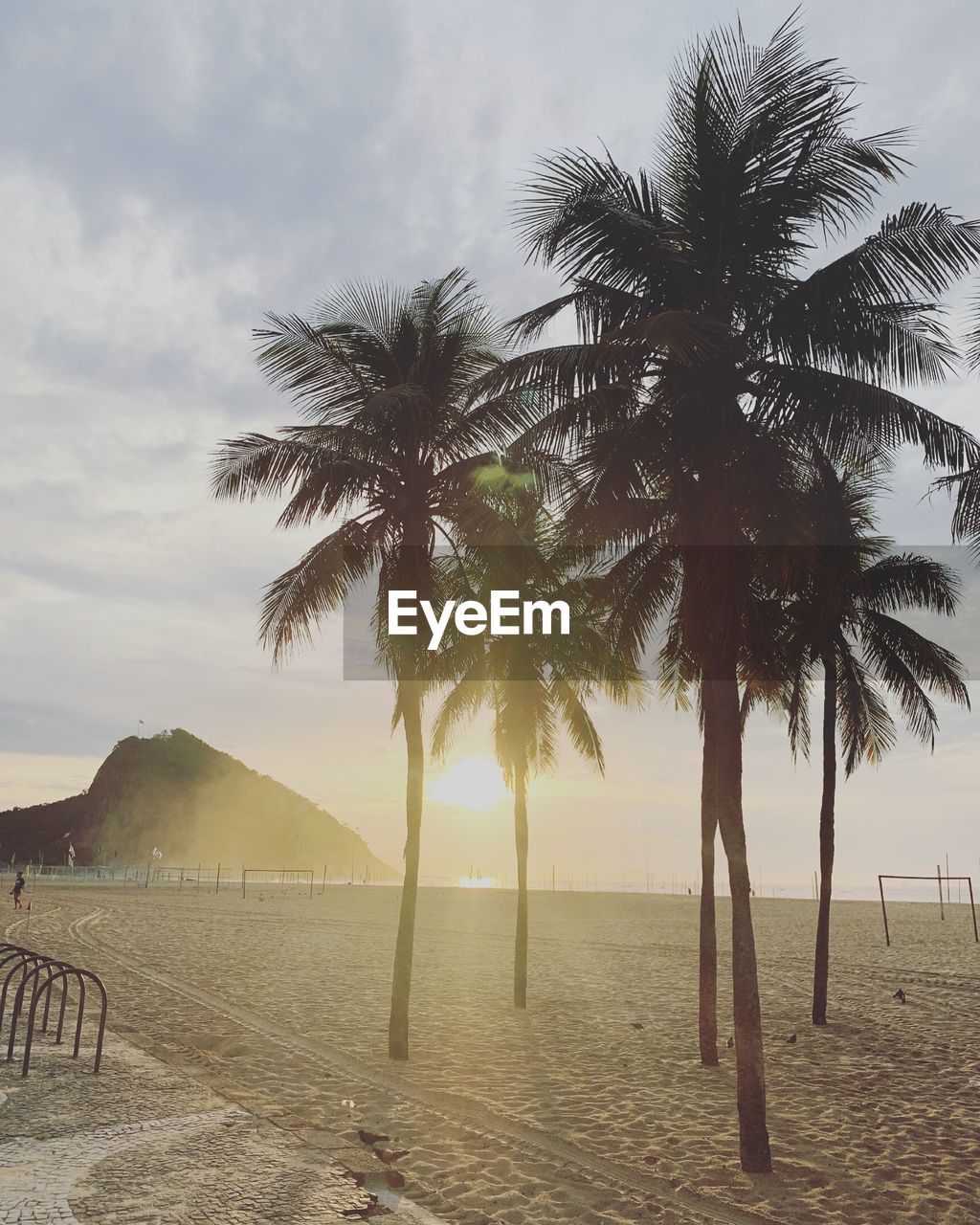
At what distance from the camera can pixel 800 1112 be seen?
10070 millimetres

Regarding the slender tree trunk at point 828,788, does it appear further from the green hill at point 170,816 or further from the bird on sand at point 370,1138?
the green hill at point 170,816

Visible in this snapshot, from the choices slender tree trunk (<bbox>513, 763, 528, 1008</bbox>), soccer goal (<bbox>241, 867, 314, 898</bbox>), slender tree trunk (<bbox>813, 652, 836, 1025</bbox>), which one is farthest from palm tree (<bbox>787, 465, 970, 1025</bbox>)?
soccer goal (<bbox>241, 867, 314, 898</bbox>)

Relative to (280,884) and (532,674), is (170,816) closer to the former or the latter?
(280,884)

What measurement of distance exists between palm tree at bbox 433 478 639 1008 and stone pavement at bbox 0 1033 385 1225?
23.5 ft

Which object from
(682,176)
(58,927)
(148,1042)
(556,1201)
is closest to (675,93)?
(682,176)

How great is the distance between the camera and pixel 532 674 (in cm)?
1745

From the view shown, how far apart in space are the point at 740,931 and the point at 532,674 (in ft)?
30.4

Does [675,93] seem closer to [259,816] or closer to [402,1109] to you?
[402,1109]

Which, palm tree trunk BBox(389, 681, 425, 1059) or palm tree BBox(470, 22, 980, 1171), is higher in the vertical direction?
palm tree BBox(470, 22, 980, 1171)

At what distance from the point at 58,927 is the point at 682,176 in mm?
28921

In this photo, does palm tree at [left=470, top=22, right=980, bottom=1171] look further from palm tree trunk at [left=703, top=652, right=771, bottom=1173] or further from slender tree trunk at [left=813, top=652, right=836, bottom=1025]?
slender tree trunk at [left=813, top=652, right=836, bottom=1025]

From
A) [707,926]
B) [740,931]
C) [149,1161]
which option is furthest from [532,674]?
[149,1161]

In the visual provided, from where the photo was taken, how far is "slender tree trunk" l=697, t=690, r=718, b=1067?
1225 centimetres

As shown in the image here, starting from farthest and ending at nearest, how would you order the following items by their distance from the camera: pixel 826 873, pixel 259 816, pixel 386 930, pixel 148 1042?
1. pixel 259 816
2. pixel 386 930
3. pixel 826 873
4. pixel 148 1042
